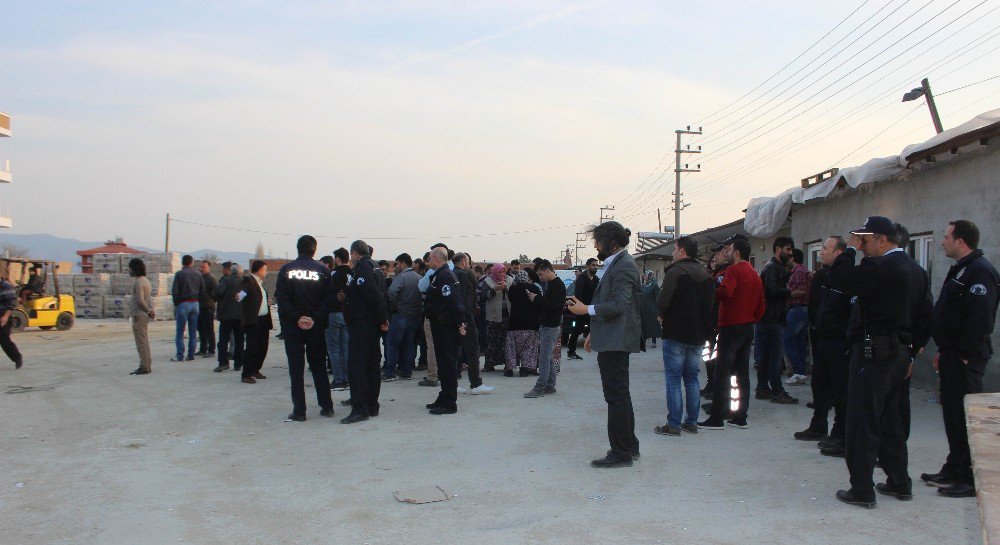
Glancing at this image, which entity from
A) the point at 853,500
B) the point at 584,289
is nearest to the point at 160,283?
the point at 584,289

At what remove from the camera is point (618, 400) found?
595 centimetres

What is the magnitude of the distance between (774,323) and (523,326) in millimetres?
3872

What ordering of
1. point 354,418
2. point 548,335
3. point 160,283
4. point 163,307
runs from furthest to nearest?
point 160,283 < point 163,307 < point 548,335 < point 354,418

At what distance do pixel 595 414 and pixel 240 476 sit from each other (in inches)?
157

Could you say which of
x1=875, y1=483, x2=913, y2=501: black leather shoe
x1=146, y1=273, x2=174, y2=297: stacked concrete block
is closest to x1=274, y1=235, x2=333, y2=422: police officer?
x1=875, y1=483, x2=913, y2=501: black leather shoe

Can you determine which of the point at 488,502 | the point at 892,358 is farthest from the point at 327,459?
the point at 892,358

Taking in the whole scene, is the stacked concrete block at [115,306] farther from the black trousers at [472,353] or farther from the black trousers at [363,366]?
the black trousers at [363,366]

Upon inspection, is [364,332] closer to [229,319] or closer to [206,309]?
[229,319]

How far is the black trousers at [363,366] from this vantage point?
7871 mm

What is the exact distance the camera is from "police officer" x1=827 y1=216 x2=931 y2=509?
4734 mm

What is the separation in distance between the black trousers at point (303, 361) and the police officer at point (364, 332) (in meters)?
0.34

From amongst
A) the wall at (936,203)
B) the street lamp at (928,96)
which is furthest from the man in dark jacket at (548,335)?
the street lamp at (928,96)

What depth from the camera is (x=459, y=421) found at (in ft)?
25.8

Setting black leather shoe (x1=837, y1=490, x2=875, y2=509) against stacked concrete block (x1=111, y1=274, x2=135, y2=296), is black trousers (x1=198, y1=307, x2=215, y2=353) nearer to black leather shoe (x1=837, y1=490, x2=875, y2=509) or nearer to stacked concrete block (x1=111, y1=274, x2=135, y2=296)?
black leather shoe (x1=837, y1=490, x2=875, y2=509)
